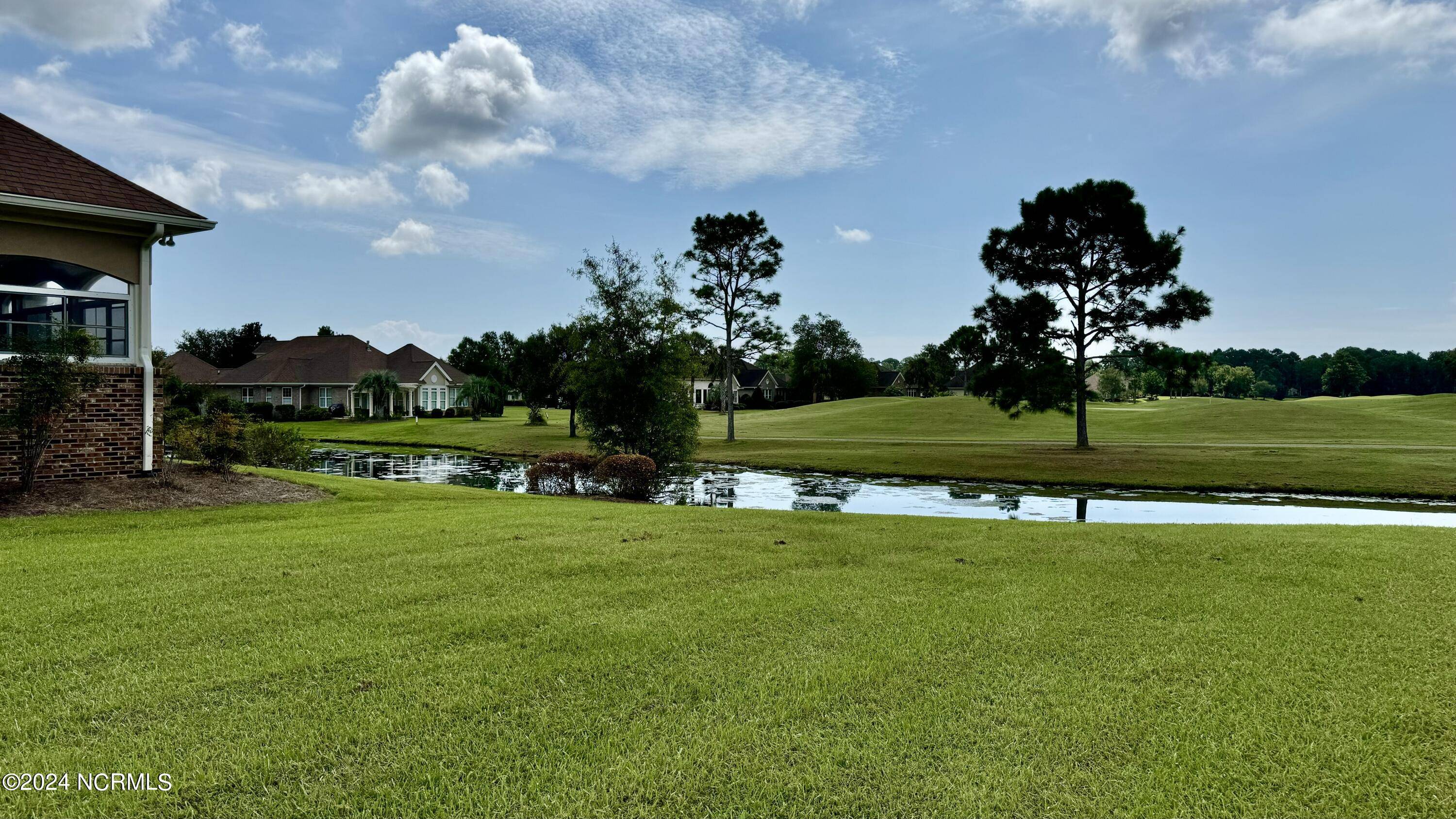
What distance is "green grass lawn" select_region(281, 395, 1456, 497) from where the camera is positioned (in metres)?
20.9

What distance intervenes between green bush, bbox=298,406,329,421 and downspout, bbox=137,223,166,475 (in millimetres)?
44855

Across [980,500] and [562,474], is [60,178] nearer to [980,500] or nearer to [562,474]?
[562,474]

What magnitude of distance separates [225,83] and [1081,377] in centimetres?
2869

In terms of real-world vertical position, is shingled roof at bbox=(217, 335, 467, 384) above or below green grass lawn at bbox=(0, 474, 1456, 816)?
above

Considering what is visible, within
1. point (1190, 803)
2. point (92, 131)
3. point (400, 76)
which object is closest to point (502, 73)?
point (400, 76)

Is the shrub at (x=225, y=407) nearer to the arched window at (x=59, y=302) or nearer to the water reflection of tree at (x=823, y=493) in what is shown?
the arched window at (x=59, y=302)

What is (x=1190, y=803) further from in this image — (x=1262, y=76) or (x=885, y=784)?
(x=1262, y=76)

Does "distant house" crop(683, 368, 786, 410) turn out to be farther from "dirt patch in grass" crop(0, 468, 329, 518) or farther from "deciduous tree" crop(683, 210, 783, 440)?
"dirt patch in grass" crop(0, 468, 329, 518)

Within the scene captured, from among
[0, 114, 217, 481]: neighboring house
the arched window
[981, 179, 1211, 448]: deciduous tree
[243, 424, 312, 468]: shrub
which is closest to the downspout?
[0, 114, 217, 481]: neighboring house

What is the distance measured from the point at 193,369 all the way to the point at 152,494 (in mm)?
58394

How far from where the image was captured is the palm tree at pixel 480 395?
5431 cm

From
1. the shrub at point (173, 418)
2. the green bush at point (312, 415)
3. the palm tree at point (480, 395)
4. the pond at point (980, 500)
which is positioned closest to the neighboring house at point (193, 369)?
the green bush at point (312, 415)

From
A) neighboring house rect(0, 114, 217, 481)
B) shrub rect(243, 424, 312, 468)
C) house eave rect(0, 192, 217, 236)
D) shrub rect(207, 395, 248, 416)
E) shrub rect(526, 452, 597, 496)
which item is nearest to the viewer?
house eave rect(0, 192, 217, 236)

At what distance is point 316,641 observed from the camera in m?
4.34
